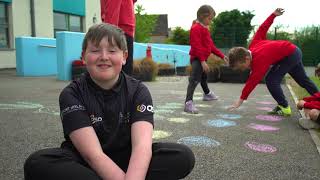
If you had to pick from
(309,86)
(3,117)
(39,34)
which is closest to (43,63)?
(39,34)

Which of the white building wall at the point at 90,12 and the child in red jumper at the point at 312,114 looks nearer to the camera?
the child in red jumper at the point at 312,114

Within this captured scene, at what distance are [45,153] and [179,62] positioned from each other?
17.3 meters

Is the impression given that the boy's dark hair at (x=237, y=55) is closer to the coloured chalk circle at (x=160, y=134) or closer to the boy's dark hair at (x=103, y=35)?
the coloured chalk circle at (x=160, y=134)

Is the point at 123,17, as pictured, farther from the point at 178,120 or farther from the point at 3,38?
the point at 3,38

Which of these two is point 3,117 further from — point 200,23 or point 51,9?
point 51,9

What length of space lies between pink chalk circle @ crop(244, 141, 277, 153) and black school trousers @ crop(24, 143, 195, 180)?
4.66 ft

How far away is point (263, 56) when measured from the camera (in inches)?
202

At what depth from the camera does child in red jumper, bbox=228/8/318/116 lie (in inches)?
199

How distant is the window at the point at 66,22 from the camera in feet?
63.3

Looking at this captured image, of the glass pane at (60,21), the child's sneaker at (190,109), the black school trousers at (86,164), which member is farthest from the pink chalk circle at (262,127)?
the glass pane at (60,21)

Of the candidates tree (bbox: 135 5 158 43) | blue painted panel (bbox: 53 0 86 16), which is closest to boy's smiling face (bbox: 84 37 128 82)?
blue painted panel (bbox: 53 0 86 16)

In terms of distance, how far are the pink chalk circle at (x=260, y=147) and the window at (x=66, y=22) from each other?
16678 millimetres

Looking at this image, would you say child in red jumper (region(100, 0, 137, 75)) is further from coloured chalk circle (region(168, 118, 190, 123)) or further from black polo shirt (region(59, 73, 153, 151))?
black polo shirt (region(59, 73, 153, 151))

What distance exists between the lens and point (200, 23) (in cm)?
597
